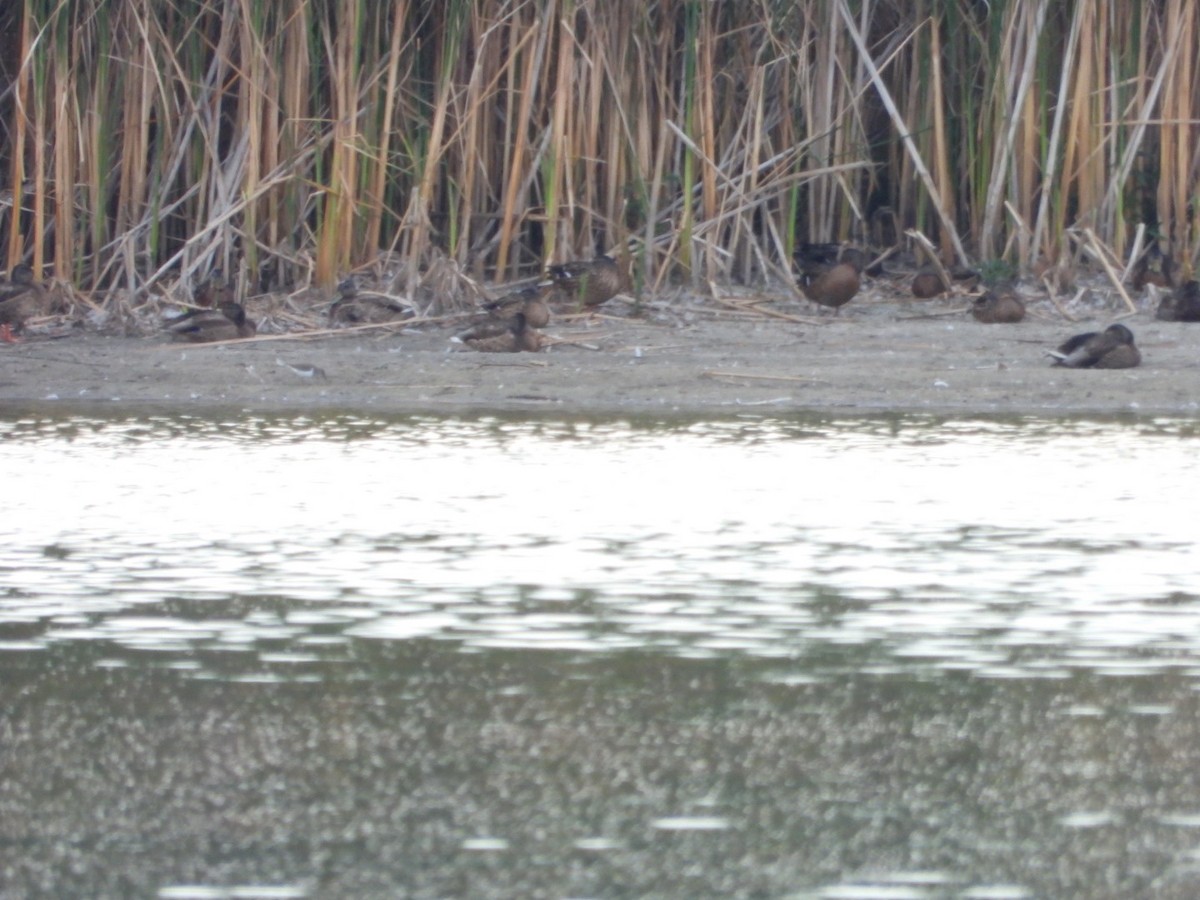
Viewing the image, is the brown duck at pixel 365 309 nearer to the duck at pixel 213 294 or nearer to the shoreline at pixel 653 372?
the shoreline at pixel 653 372

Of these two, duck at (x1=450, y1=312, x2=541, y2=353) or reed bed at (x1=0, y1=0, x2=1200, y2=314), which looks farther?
reed bed at (x1=0, y1=0, x2=1200, y2=314)

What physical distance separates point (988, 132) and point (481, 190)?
2.73m

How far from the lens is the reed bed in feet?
37.5

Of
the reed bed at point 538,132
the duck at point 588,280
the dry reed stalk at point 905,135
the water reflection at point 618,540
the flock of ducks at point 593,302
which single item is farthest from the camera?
the dry reed stalk at point 905,135

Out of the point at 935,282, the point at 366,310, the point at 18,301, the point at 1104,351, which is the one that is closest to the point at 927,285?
the point at 935,282

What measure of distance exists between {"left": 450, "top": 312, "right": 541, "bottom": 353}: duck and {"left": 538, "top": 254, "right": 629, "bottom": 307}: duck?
0.92 metres

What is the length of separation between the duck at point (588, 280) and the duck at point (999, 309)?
1.78 metres

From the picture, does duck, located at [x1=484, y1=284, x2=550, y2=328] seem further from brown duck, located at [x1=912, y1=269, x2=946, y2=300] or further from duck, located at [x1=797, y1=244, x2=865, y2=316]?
brown duck, located at [x1=912, y1=269, x2=946, y2=300]

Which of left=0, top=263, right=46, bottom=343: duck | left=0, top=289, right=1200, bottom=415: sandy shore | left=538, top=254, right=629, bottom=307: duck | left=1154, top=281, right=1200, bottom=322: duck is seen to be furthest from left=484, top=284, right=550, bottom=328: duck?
left=1154, top=281, right=1200, bottom=322: duck

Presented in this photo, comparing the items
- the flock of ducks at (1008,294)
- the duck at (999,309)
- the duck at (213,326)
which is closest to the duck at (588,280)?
the flock of ducks at (1008,294)

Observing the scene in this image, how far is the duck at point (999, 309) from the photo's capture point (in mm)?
10656

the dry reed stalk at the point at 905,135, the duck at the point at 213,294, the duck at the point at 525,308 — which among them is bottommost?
the duck at the point at 525,308

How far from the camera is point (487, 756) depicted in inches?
131

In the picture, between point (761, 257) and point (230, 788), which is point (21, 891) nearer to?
point (230, 788)
